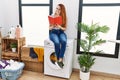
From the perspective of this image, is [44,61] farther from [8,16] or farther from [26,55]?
[8,16]

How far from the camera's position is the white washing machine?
265 cm

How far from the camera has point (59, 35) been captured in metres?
2.79

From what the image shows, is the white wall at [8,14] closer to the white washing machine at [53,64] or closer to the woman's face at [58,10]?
the woman's face at [58,10]

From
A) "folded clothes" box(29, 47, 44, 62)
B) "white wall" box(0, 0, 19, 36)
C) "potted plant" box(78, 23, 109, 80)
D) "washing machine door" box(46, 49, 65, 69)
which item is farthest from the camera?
"white wall" box(0, 0, 19, 36)

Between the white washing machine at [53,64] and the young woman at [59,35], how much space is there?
0.32ft

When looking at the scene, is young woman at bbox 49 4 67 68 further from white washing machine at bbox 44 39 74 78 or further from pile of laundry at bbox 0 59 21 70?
pile of laundry at bbox 0 59 21 70

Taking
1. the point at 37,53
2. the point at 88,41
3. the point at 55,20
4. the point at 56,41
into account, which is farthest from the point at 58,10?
the point at 37,53

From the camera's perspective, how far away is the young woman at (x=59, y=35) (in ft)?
8.50

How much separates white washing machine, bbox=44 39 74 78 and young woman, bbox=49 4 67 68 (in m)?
0.10

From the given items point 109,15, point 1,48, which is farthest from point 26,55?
point 109,15

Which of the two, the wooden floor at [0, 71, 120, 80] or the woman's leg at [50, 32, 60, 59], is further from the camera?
the wooden floor at [0, 71, 120, 80]

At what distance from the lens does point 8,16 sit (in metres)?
3.45

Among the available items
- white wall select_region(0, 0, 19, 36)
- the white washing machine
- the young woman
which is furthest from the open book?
white wall select_region(0, 0, 19, 36)

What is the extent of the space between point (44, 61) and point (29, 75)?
470 millimetres
